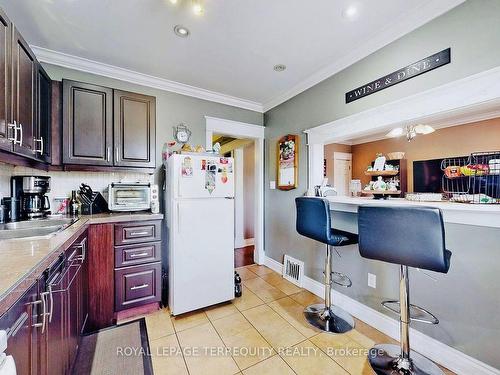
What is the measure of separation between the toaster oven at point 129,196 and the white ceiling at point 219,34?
4.09 feet

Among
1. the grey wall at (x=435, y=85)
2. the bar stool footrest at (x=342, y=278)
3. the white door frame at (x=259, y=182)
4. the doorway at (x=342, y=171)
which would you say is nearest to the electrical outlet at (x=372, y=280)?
the grey wall at (x=435, y=85)

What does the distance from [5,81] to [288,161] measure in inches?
103

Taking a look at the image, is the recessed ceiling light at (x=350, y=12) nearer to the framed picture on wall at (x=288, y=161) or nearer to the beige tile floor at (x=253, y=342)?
the framed picture on wall at (x=288, y=161)

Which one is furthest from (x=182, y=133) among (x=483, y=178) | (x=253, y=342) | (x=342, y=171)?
(x=342, y=171)

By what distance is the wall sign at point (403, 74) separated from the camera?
5.21 ft

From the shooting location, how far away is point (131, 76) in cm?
259

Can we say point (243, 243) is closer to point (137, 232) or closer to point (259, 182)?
point (259, 182)

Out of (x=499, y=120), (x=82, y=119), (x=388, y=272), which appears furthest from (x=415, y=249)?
(x=499, y=120)

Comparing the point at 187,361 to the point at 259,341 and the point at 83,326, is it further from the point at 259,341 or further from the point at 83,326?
the point at 83,326

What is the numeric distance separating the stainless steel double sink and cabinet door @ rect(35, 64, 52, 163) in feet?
1.74

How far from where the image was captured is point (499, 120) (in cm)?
359


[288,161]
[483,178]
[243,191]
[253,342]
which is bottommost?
[253,342]

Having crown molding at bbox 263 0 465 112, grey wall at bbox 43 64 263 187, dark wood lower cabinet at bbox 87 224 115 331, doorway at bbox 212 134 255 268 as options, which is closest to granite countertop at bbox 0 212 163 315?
dark wood lower cabinet at bbox 87 224 115 331

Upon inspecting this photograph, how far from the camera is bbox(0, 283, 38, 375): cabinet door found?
2.22 feet
